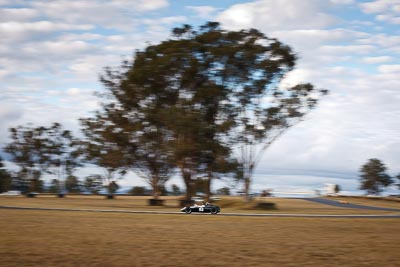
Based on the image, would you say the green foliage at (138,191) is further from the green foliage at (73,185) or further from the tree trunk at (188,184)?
the tree trunk at (188,184)

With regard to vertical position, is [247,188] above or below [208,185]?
below

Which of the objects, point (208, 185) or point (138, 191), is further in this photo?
point (138, 191)

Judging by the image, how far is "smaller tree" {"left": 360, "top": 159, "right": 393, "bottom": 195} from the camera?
386ft

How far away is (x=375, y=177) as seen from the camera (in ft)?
387

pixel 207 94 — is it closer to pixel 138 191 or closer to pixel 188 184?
pixel 188 184

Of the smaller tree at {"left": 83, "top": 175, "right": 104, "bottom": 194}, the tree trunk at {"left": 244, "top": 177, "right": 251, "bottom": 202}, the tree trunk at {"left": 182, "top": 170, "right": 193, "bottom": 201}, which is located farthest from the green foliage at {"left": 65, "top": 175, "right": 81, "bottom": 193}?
the tree trunk at {"left": 244, "top": 177, "right": 251, "bottom": 202}

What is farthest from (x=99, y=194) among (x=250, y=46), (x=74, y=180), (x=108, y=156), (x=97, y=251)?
(x=97, y=251)

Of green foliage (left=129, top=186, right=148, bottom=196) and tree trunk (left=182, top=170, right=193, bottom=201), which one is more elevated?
tree trunk (left=182, top=170, right=193, bottom=201)

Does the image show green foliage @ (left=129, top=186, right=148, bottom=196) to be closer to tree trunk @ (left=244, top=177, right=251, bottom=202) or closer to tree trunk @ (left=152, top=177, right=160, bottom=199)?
tree trunk @ (left=152, top=177, right=160, bottom=199)

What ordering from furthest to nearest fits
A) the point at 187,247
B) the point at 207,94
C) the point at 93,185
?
the point at 93,185, the point at 207,94, the point at 187,247

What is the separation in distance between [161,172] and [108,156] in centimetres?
675

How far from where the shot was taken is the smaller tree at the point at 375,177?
118m

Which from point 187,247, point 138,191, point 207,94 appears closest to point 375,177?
point 138,191

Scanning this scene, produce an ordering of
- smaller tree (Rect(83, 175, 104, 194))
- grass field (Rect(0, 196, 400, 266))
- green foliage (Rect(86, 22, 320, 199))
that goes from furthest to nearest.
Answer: smaller tree (Rect(83, 175, 104, 194))
green foliage (Rect(86, 22, 320, 199))
grass field (Rect(0, 196, 400, 266))
